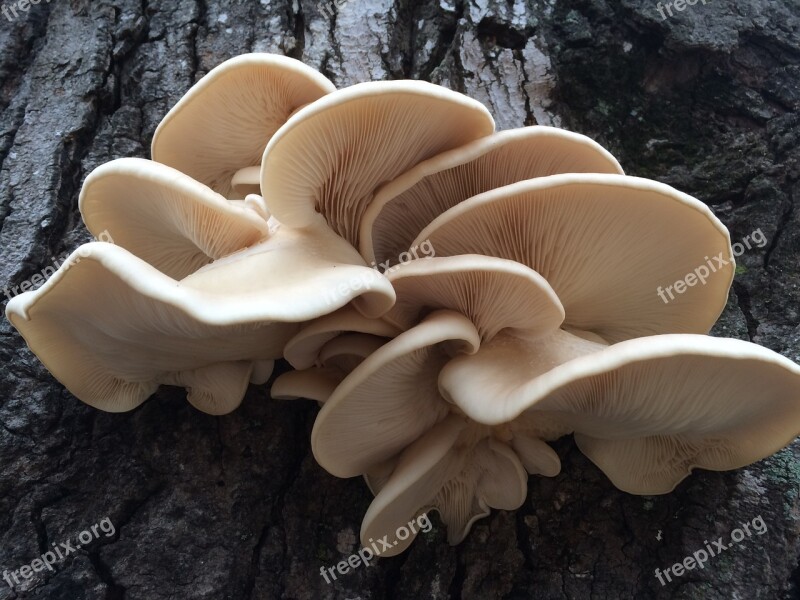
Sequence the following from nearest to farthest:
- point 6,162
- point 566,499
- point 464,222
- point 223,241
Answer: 1. point 464,222
2. point 223,241
3. point 566,499
4. point 6,162

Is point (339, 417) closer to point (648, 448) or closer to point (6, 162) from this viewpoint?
point (648, 448)

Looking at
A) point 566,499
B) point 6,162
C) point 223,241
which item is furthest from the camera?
point 6,162

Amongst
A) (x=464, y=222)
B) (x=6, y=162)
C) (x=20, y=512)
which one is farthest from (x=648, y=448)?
(x=6, y=162)

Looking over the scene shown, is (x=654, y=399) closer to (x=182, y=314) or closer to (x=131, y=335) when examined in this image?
(x=182, y=314)

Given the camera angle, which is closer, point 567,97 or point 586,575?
point 586,575

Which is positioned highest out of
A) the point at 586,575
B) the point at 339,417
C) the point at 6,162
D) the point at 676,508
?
the point at 6,162

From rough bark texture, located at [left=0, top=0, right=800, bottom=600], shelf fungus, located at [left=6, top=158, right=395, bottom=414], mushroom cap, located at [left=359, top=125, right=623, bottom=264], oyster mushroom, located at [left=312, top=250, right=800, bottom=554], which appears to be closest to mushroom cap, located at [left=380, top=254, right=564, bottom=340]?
oyster mushroom, located at [left=312, top=250, right=800, bottom=554]

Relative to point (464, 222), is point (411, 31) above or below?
above

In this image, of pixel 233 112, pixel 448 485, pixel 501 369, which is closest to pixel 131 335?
pixel 233 112

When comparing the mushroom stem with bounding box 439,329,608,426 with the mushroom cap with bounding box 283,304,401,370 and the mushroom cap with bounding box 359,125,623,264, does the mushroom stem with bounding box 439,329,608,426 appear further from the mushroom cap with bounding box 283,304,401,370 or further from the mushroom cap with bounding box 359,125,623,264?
the mushroom cap with bounding box 359,125,623,264
